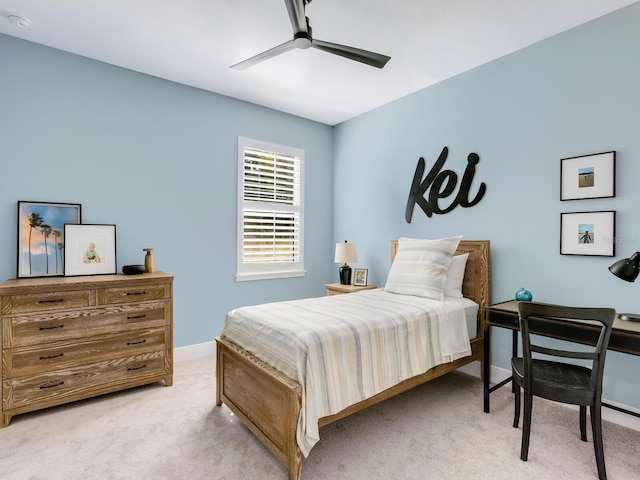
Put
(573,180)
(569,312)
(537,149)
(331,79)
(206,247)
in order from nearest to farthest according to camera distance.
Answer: (569,312), (573,180), (537,149), (331,79), (206,247)

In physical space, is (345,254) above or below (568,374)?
above

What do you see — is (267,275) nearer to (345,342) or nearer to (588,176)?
(345,342)

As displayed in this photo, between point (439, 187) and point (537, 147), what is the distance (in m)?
0.92

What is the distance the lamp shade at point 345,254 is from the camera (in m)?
4.09

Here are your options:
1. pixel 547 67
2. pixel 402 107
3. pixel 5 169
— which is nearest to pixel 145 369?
pixel 5 169

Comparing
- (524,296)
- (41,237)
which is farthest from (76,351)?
(524,296)

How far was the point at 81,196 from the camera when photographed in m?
2.98

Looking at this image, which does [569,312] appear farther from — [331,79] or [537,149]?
[331,79]

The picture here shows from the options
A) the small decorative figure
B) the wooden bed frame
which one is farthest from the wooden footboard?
A: the small decorative figure

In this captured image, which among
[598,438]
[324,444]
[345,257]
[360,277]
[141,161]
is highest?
[141,161]

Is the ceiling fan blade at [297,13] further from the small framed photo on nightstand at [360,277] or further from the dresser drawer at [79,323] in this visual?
the small framed photo on nightstand at [360,277]

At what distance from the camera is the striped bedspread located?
1831mm

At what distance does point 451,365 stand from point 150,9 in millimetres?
3374

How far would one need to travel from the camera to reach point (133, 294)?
2.75m
